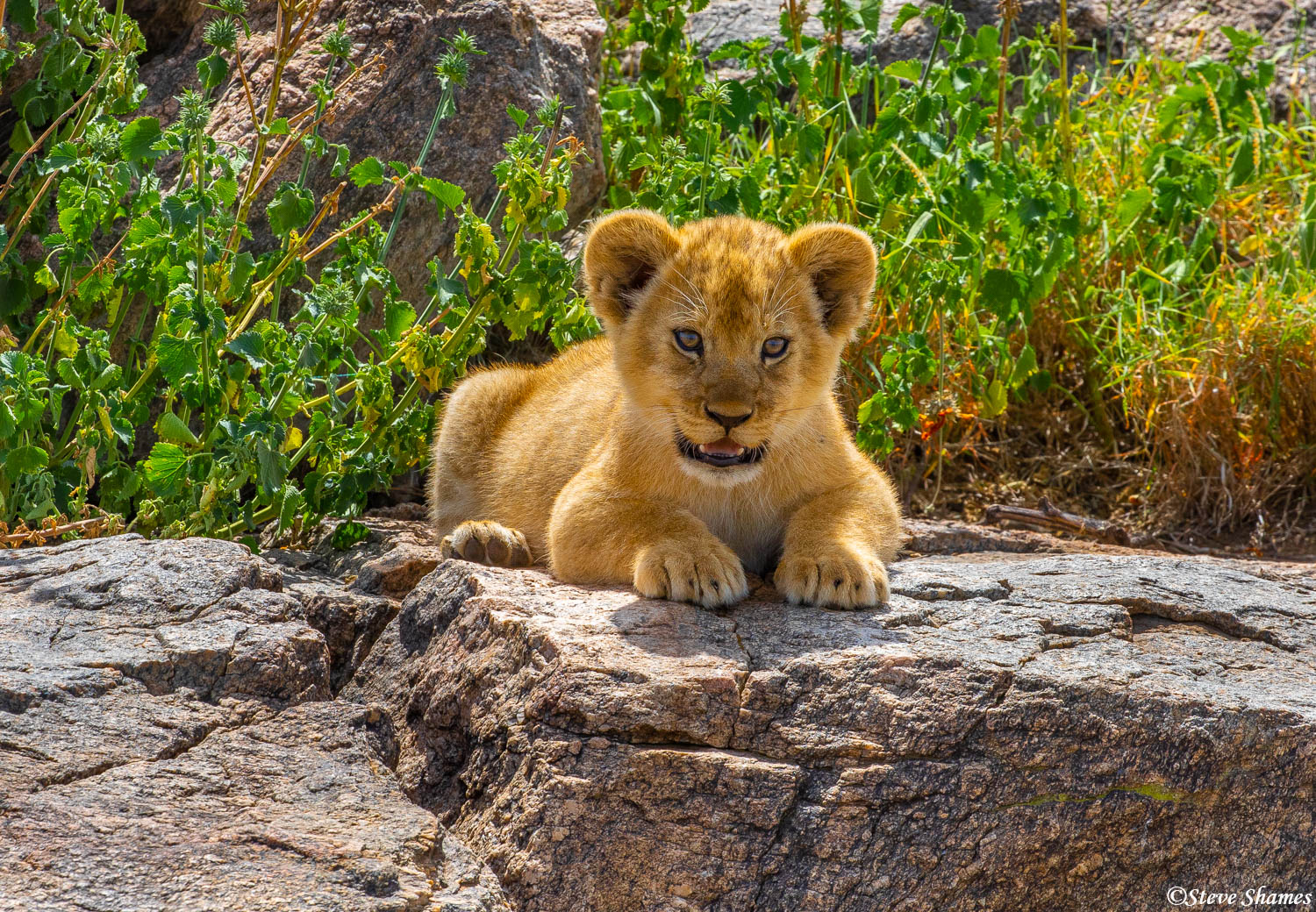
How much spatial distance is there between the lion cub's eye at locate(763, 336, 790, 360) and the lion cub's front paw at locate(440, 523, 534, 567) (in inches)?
55.8

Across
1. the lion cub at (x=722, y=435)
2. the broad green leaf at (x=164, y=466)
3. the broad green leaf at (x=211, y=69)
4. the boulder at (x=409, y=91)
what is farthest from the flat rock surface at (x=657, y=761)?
the boulder at (x=409, y=91)

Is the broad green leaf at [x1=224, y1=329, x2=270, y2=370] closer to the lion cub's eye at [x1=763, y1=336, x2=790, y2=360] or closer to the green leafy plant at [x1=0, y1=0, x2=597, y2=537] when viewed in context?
the green leafy plant at [x1=0, y1=0, x2=597, y2=537]

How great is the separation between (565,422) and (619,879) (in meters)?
2.56

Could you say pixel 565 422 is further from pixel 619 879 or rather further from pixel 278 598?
pixel 619 879

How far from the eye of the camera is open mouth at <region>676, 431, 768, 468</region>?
13.1ft

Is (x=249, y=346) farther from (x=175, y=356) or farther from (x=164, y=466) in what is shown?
(x=164, y=466)

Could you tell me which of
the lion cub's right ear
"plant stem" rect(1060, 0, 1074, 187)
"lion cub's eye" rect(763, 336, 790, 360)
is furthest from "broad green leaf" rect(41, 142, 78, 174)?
"plant stem" rect(1060, 0, 1074, 187)

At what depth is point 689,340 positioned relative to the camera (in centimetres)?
405

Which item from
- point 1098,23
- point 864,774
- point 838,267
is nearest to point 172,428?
point 838,267

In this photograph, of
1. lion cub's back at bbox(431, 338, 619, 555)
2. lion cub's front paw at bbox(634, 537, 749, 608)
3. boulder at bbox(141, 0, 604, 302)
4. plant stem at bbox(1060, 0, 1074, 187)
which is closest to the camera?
lion cub's front paw at bbox(634, 537, 749, 608)

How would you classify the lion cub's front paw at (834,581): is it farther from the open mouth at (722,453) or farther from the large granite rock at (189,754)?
Result: the large granite rock at (189,754)

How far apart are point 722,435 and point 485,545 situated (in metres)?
1.36

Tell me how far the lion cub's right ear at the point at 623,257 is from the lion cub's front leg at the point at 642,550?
0.66 m

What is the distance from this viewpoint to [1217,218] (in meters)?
7.58
